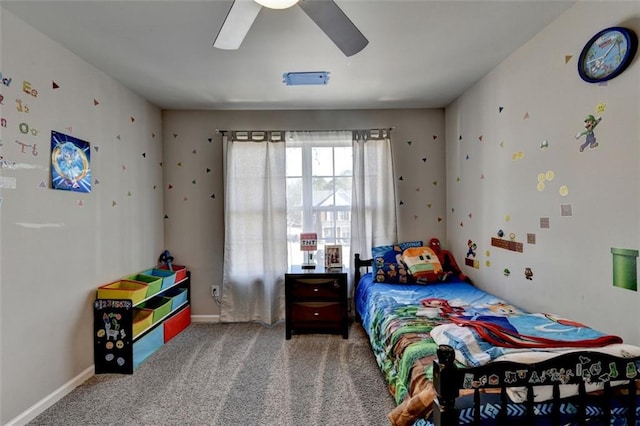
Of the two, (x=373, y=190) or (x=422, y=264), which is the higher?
(x=373, y=190)

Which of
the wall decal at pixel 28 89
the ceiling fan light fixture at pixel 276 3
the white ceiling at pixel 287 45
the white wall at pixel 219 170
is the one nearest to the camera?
the ceiling fan light fixture at pixel 276 3

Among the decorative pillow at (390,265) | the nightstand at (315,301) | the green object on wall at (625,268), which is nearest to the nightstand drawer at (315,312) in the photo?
the nightstand at (315,301)

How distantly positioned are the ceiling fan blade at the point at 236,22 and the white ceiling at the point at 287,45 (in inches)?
8.9

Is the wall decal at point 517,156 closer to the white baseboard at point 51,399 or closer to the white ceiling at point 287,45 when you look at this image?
the white ceiling at point 287,45

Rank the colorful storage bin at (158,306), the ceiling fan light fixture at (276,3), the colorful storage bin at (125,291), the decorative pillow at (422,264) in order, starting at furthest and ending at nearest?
the decorative pillow at (422,264) < the colorful storage bin at (158,306) < the colorful storage bin at (125,291) < the ceiling fan light fixture at (276,3)

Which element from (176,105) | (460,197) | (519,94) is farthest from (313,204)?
(519,94)

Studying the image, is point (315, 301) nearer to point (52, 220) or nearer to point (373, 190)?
point (373, 190)

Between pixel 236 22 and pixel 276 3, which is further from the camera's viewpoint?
pixel 236 22

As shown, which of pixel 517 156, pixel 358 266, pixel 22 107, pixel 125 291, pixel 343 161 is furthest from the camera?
pixel 343 161

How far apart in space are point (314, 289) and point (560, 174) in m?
2.12

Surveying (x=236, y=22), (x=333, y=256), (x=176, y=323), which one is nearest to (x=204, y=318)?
(x=176, y=323)

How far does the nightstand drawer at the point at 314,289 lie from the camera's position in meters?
3.01

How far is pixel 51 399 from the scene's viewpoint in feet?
6.66

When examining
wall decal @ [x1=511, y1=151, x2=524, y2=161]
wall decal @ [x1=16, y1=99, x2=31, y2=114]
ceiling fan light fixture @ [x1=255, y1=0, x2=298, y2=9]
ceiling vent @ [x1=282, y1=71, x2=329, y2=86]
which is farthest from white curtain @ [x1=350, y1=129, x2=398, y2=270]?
wall decal @ [x1=16, y1=99, x2=31, y2=114]
